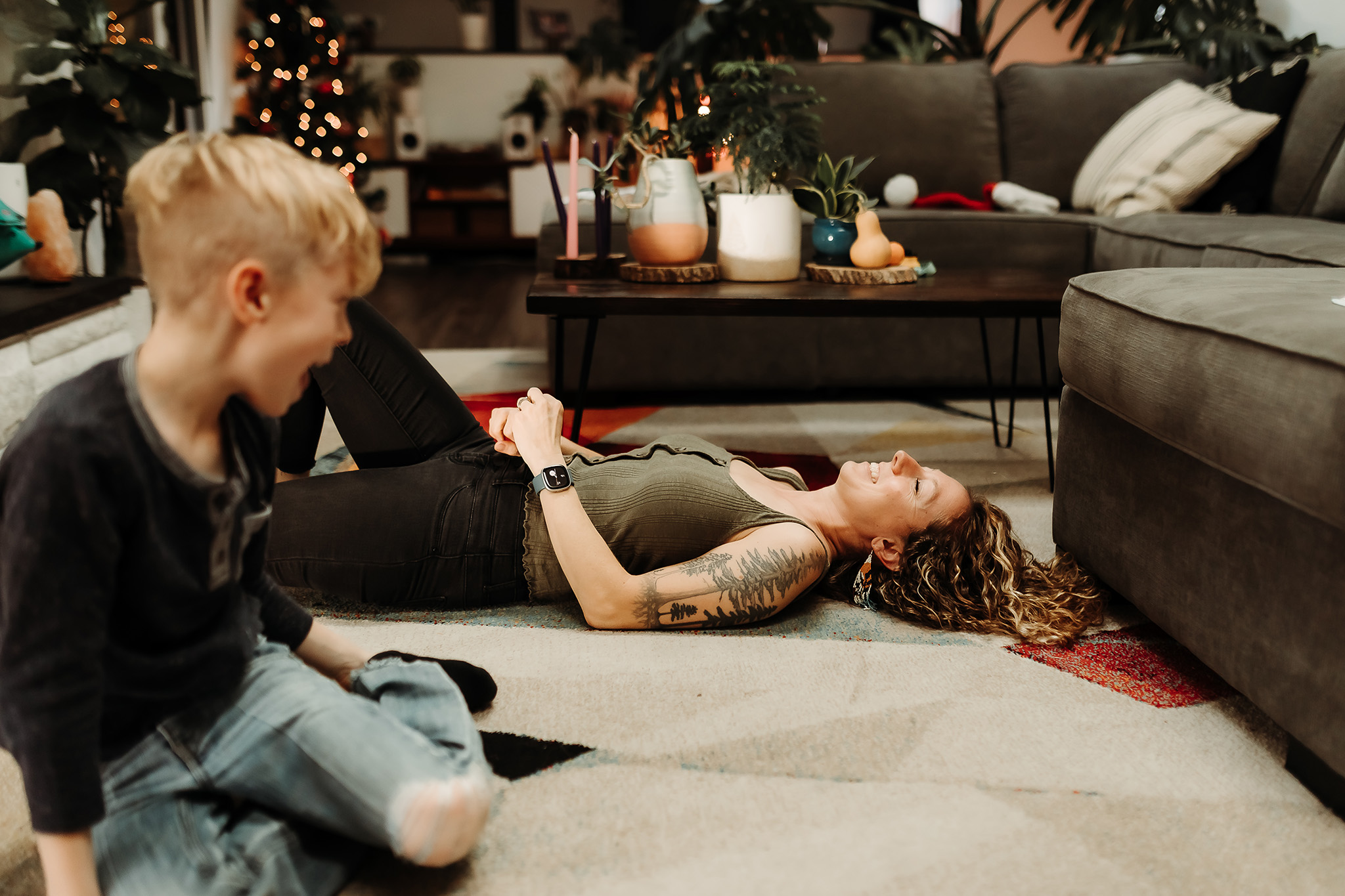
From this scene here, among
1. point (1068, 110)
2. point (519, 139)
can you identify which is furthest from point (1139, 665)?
point (519, 139)

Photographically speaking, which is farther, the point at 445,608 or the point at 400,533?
the point at 445,608

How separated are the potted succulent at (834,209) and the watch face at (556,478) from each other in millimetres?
1075

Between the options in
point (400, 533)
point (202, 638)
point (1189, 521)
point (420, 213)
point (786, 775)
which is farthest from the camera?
point (420, 213)

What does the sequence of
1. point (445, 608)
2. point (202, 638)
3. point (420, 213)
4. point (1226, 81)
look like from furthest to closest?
point (420, 213) < point (1226, 81) < point (445, 608) < point (202, 638)

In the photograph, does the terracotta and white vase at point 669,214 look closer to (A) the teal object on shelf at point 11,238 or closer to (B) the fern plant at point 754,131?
(B) the fern plant at point 754,131

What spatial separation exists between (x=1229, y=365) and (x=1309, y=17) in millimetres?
3348

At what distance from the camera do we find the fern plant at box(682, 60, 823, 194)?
2.00m

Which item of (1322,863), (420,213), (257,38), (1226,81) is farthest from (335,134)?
(1322,863)

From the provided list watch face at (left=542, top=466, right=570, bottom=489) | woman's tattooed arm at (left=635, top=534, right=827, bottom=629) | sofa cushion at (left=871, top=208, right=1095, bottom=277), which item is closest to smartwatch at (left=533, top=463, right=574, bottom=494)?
watch face at (left=542, top=466, right=570, bottom=489)

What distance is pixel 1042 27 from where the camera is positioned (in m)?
6.57

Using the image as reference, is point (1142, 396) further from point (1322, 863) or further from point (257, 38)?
point (257, 38)

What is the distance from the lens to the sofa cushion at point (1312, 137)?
9.20ft

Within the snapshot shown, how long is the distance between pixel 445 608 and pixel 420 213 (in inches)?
217

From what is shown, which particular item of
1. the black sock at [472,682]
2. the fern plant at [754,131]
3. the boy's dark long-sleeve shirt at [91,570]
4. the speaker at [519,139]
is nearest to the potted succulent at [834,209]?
the fern plant at [754,131]
